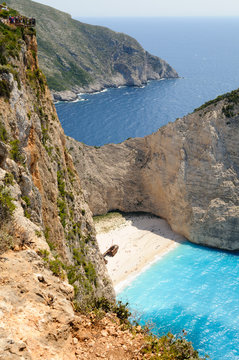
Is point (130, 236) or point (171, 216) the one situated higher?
point (171, 216)

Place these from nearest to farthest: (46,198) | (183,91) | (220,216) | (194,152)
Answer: (46,198) → (220,216) → (194,152) → (183,91)

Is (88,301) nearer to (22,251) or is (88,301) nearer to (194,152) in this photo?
(22,251)

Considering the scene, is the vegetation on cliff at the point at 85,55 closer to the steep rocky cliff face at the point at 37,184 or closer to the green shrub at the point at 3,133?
the steep rocky cliff face at the point at 37,184

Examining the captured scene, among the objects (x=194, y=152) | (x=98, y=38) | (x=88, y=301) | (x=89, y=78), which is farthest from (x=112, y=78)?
(x=88, y=301)

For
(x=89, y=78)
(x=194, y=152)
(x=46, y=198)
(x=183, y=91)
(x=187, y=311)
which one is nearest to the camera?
(x=46, y=198)

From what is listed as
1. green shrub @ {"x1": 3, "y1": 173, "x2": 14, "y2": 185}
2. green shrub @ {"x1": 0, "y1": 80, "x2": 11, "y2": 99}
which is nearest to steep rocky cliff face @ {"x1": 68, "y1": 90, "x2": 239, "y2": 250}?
green shrub @ {"x1": 0, "y1": 80, "x2": 11, "y2": 99}

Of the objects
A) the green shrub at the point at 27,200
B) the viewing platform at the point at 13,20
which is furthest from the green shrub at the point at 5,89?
the viewing platform at the point at 13,20

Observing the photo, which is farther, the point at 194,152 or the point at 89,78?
the point at 89,78
